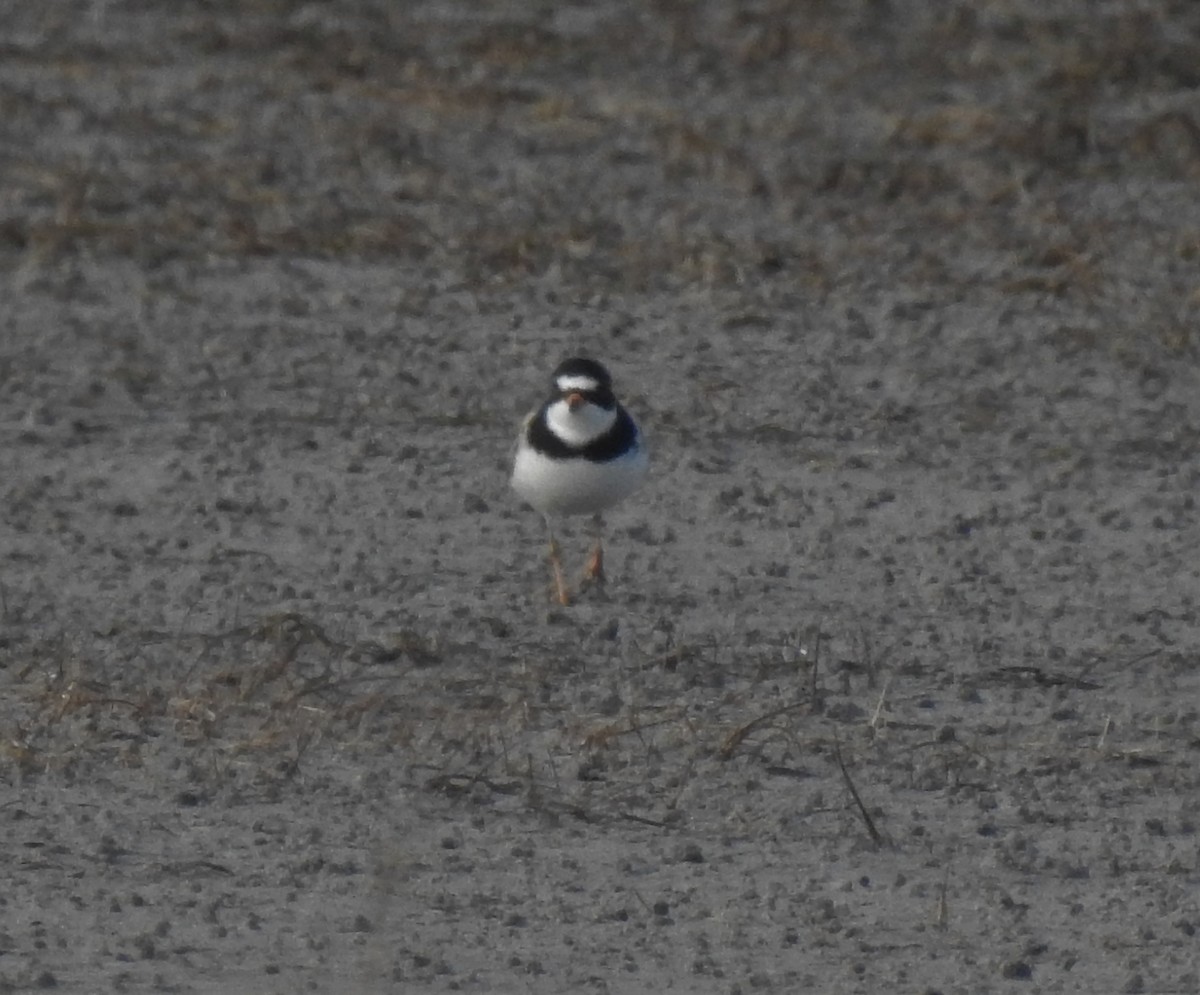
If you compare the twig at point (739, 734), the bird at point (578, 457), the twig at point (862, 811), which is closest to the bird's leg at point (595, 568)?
the bird at point (578, 457)

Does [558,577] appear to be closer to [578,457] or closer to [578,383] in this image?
[578,457]

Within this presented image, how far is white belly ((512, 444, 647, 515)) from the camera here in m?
8.82

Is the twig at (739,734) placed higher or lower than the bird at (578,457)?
lower

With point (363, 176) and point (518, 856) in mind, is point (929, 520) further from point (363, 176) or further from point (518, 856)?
point (363, 176)

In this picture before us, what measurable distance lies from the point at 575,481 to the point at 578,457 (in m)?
0.07

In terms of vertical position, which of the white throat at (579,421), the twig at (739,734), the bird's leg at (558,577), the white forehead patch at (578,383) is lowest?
the twig at (739,734)

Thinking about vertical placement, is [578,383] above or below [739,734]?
above

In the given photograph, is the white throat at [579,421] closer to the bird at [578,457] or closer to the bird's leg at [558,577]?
the bird at [578,457]

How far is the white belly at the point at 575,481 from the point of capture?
28.9 feet

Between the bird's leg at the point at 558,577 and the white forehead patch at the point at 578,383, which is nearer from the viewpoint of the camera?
the bird's leg at the point at 558,577

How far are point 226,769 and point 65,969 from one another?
1.25 metres

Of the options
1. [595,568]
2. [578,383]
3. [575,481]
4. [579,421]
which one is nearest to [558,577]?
[595,568]

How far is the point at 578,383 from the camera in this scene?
358 inches

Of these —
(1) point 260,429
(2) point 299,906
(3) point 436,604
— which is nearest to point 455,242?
(1) point 260,429
